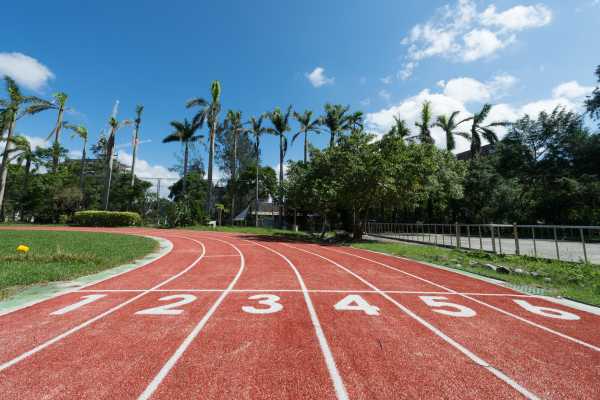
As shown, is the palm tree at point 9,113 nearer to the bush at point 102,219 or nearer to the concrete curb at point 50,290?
the bush at point 102,219

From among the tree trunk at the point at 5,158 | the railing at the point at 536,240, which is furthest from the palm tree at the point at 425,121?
the tree trunk at the point at 5,158

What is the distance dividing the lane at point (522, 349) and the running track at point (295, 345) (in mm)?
20

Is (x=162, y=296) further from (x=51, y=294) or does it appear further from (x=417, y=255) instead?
(x=417, y=255)

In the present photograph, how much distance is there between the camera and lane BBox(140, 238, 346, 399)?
2.87m

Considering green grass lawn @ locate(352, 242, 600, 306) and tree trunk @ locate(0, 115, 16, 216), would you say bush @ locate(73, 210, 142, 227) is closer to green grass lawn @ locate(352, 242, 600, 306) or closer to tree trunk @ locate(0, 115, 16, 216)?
tree trunk @ locate(0, 115, 16, 216)

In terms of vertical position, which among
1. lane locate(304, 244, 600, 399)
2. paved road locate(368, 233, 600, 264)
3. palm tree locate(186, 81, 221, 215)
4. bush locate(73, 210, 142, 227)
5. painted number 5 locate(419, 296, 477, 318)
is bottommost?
lane locate(304, 244, 600, 399)

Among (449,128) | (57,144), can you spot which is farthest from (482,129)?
(57,144)

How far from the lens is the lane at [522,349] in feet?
10.3

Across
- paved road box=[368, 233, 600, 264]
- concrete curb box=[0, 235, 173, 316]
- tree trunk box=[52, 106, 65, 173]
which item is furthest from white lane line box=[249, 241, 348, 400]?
tree trunk box=[52, 106, 65, 173]

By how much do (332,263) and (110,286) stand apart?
760 cm

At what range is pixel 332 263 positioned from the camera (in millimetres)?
11414

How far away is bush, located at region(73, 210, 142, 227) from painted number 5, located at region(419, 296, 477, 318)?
34091mm

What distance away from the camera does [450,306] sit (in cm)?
585

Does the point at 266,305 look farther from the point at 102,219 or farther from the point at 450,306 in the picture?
the point at 102,219
